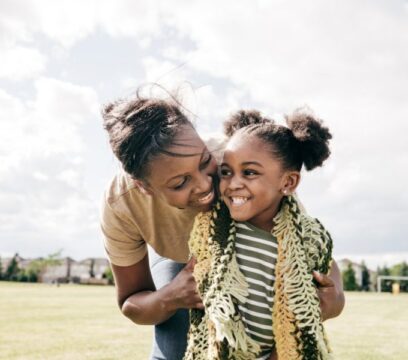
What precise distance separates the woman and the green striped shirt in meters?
0.24

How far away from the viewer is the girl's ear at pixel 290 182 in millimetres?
3041

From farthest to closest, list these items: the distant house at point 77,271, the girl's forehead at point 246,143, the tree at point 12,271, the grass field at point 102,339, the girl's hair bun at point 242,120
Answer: the distant house at point 77,271, the tree at point 12,271, the grass field at point 102,339, the girl's hair bun at point 242,120, the girl's forehead at point 246,143

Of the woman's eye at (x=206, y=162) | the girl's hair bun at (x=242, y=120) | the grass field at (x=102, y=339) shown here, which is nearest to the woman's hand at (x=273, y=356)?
the woman's eye at (x=206, y=162)

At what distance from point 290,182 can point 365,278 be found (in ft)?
200

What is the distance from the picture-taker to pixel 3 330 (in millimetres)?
9930

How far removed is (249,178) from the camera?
114 inches

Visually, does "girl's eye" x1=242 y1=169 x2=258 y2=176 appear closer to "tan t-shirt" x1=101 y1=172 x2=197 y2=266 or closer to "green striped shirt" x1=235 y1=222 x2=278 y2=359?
"green striped shirt" x1=235 y1=222 x2=278 y2=359

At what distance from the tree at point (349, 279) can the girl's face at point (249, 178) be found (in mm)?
55819

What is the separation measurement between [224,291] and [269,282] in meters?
0.26

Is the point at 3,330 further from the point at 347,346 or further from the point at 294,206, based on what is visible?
the point at 294,206

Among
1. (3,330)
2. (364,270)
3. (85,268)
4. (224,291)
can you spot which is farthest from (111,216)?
(85,268)

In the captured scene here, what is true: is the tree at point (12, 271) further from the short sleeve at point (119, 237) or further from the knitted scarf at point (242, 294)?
the knitted scarf at point (242, 294)

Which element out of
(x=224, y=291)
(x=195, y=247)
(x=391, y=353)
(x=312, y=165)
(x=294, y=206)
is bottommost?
(x=391, y=353)

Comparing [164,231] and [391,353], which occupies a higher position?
[164,231]
